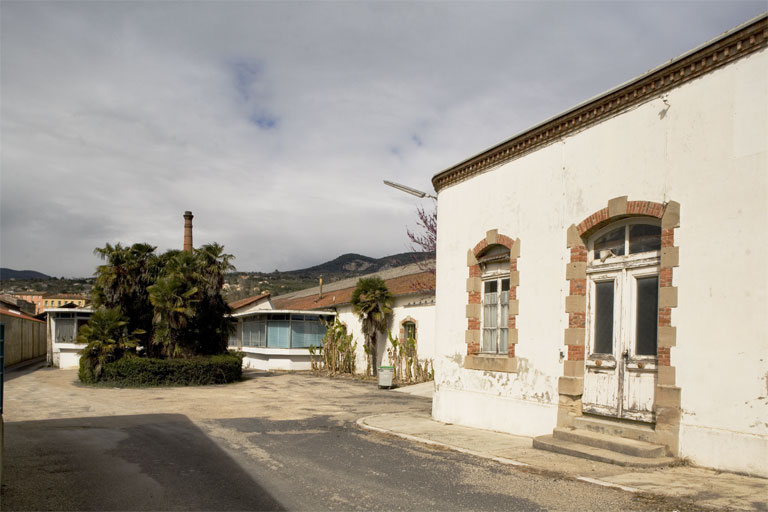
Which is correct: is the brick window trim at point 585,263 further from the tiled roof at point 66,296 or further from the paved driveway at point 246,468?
the tiled roof at point 66,296

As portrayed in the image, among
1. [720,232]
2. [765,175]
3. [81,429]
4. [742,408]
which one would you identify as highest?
[765,175]

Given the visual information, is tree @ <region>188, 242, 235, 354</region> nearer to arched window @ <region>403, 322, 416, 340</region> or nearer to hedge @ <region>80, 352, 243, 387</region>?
hedge @ <region>80, 352, 243, 387</region>

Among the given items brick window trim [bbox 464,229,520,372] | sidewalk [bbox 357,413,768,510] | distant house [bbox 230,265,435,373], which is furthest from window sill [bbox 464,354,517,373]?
distant house [bbox 230,265,435,373]

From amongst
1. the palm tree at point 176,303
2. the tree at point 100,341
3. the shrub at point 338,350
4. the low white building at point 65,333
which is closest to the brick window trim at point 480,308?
the palm tree at point 176,303

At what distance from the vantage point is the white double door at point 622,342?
27.5 ft

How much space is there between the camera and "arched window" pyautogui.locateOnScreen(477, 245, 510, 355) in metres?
11.5

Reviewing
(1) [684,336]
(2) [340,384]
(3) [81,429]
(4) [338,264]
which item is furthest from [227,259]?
(4) [338,264]

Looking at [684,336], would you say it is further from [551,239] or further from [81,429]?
[81,429]

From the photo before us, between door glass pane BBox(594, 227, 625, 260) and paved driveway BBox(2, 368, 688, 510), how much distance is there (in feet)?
12.1

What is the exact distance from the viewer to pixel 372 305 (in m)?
26.1

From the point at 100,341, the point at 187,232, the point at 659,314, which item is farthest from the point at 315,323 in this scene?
the point at 659,314

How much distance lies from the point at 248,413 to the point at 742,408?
10.7 m

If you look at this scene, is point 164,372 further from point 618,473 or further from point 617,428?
point 618,473

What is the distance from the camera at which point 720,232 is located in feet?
24.1
